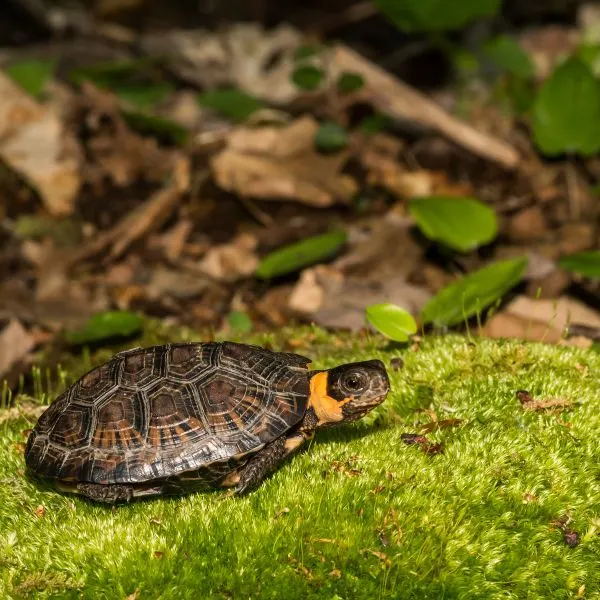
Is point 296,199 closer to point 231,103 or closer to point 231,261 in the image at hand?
point 231,261

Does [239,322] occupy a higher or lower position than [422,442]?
lower

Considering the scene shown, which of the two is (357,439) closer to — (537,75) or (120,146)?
(120,146)

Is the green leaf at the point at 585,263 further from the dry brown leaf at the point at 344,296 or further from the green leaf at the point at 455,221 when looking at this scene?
the dry brown leaf at the point at 344,296

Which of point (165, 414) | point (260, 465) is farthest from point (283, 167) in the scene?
point (260, 465)

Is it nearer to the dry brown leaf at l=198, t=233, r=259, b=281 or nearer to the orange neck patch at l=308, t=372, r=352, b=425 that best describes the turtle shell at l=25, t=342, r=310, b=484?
the orange neck patch at l=308, t=372, r=352, b=425

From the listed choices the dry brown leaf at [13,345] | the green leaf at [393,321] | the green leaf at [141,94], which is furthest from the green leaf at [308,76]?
the green leaf at [393,321]

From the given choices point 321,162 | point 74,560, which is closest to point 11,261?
point 321,162

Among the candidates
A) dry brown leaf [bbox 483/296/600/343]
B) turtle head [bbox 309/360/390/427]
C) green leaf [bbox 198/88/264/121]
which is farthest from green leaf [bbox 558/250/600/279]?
green leaf [bbox 198/88/264/121]
